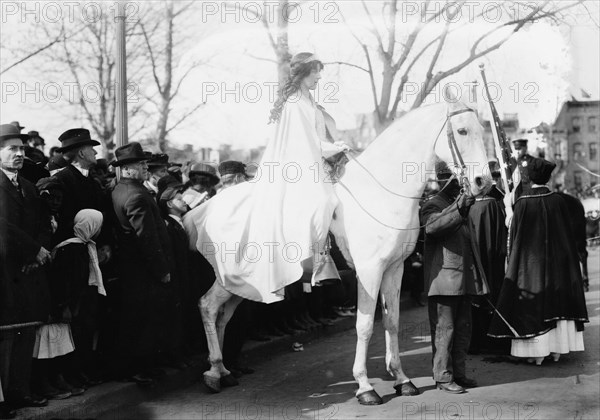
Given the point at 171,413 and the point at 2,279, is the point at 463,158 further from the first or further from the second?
the point at 2,279

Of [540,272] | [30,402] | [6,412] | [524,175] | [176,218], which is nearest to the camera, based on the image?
[6,412]

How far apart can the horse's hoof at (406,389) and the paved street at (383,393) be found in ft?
0.27

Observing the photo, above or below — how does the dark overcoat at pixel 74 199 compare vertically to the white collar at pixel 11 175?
below

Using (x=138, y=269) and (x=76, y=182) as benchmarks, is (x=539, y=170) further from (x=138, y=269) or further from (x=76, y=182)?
(x=76, y=182)

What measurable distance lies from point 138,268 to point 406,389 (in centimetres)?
273

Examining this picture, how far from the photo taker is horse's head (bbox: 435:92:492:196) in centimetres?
627

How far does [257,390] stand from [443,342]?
1.86 metres

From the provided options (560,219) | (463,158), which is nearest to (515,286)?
(560,219)

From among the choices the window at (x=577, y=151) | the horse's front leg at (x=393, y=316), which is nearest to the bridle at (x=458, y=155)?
the horse's front leg at (x=393, y=316)

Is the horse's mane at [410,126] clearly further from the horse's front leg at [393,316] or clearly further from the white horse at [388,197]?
the horse's front leg at [393,316]

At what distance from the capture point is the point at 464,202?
6.42 meters

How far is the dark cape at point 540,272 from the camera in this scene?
26.2ft

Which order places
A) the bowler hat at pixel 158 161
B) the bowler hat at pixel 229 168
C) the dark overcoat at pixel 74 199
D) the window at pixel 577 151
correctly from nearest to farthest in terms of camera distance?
the dark overcoat at pixel 74 199, the bowler hat at pixel 158 161, the bowler hat at pixel 229 168, the window at pixel 577 151

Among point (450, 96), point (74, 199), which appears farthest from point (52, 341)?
point (450, 96)
